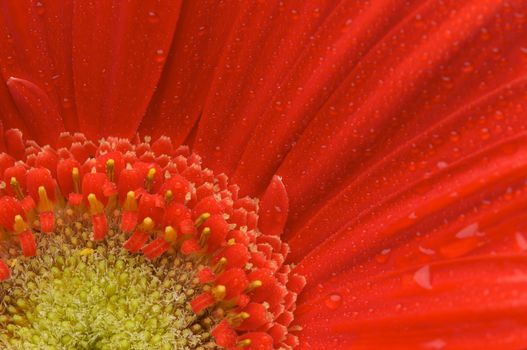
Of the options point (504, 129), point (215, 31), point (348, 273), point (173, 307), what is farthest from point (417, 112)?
point (173, 307)

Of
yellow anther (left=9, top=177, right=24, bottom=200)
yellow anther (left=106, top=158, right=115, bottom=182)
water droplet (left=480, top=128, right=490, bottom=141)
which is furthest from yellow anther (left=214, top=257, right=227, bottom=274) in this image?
water droplet (left=480, top=128, right=490, bottom=141)

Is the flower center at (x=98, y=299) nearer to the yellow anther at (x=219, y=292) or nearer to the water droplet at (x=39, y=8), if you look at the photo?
the yellow anther at (x=219, y=292)

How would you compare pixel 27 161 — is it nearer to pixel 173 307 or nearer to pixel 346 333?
pixel 173 307

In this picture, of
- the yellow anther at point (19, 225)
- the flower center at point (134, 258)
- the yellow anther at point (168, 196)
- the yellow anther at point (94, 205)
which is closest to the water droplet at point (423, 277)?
the flower center at point (134, 258)

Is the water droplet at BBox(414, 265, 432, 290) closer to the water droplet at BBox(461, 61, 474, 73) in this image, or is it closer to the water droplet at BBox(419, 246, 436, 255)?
the water droplet at BBox(419, 246, 436, 255)

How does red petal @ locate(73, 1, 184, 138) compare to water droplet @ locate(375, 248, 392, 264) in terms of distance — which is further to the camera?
red petal @ locate(73, 1, 184, 138)

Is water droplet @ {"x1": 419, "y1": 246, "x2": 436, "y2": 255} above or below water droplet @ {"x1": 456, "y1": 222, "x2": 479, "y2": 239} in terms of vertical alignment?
below

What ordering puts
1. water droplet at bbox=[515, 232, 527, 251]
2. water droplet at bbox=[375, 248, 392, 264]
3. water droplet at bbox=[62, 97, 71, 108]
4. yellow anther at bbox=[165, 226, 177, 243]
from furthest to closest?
water droplet at bbox=[62, 97, 71, 108]
yellow anther at bbox=[165, 226, 177, 243]
water droplet at bbox=[375, 248, 392, 264]
water droplet at bbox=[515, 232, 527, 251]
